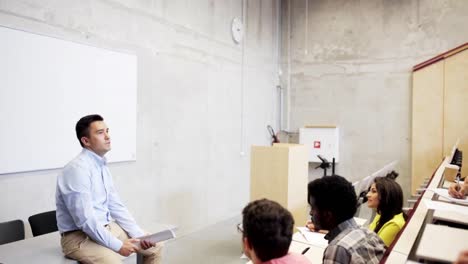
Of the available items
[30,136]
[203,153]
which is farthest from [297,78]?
[30,136]

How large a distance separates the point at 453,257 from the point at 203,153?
13.0 feet

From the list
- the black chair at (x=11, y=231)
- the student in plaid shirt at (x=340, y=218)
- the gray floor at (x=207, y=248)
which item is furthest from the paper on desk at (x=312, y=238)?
the black chair at (x=11, y=231)

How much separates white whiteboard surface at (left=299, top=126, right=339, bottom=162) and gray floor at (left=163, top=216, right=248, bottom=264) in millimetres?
2204

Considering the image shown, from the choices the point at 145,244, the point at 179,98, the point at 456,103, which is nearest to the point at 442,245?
the point at 145,244

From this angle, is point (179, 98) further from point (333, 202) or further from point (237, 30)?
point (333, 202)

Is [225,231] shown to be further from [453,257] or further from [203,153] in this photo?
[453,257]

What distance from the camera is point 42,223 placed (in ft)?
8.46

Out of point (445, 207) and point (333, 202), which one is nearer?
point (333, 202)

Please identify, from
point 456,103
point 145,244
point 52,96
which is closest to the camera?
point 145,244

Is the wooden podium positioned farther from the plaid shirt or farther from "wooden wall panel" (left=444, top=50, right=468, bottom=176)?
"wooden wall panel" (left=444, top=50, right=468, bottom=176)

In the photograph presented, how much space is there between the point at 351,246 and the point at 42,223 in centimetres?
224

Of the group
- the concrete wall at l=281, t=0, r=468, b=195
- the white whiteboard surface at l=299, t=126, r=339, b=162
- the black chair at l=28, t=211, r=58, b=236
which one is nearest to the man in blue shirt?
the black chair at l=28, t=211, r=58, b=236

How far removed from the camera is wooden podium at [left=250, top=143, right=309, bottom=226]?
344 centimetres

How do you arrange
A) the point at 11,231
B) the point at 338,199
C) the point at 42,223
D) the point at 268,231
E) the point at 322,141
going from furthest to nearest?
the point at 322,141 → the point at 42,223 → the point at 11,231 → the point at 338,199 → the point at 268,231
